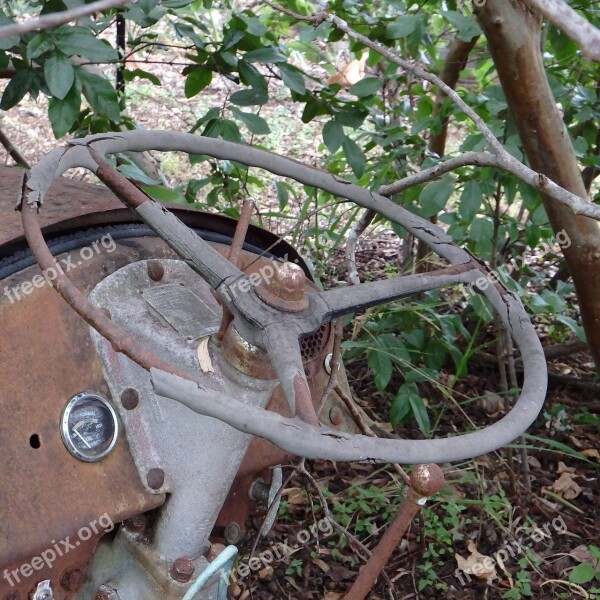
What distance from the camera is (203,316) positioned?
1.37 metres

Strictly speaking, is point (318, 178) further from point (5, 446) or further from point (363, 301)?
point (5, 446)

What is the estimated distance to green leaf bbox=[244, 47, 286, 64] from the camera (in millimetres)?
2170

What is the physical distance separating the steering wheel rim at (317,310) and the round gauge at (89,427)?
279 millimetres

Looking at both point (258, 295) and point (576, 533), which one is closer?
point (258, 295)

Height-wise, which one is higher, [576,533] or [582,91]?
[582,91]

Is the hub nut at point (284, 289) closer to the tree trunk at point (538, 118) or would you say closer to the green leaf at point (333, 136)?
the tree trunk at point (538, 118)

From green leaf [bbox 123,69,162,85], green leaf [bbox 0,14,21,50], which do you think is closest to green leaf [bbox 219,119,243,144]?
green leaf [bbox 123,69,162,85]

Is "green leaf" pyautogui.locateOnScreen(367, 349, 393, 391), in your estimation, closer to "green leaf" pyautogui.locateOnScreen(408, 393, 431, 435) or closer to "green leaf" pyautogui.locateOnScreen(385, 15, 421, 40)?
"green leaf" pyautogui.locateOnScreen(408, 393, 431, 435)

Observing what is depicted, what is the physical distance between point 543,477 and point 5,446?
1.85m

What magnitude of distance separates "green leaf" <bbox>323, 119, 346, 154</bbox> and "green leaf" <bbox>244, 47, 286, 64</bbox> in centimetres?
27

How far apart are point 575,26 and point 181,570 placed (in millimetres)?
963

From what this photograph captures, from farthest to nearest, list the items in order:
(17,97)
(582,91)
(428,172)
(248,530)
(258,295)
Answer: (582,91) → (248,530) → (17,97) → (428,172) → (258,295)

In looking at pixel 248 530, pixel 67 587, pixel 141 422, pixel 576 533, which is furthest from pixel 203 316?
pixel 576 533

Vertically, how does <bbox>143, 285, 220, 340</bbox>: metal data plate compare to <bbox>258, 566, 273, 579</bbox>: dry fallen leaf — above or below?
above
